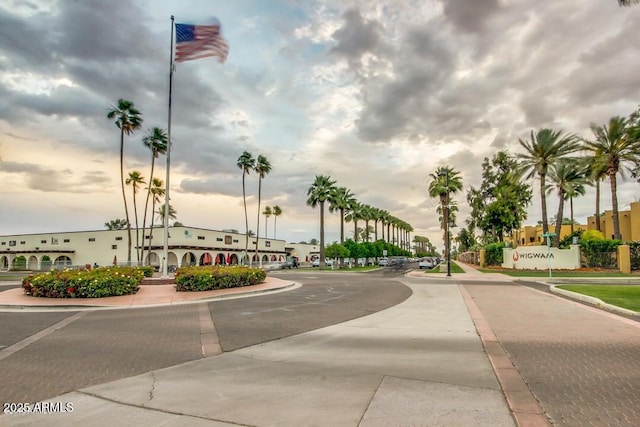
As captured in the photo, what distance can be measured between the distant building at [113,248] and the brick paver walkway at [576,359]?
53029mm

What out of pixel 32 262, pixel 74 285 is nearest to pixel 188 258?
pixel 32 262

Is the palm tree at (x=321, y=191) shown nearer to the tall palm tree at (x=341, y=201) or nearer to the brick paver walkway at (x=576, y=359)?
the tall palm tree at (x=341, y=201)

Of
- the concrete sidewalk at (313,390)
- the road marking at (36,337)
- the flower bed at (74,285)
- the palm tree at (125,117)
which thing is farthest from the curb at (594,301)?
the palm tree at (125,117)

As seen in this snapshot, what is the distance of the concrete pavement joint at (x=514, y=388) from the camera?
4.46 meters

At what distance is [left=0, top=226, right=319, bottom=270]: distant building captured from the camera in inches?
2360

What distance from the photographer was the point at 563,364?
669 centimetres

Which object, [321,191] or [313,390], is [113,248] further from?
[313,390]

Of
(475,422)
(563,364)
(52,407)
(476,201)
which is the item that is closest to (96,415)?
(52,407)

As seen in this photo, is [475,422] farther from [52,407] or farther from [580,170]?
[580,170]

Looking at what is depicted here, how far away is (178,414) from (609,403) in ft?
17.3

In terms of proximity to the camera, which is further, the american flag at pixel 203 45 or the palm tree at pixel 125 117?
the palm tree at pixel 125 117

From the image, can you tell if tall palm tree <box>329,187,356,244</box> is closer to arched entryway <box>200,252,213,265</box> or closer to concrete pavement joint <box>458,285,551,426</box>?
arched entryway <box>200,252,213,265</box>

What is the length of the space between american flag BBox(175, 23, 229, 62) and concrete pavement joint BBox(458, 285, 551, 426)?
18428 mm

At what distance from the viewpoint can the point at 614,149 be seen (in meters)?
36.4
